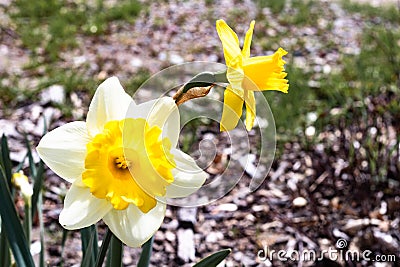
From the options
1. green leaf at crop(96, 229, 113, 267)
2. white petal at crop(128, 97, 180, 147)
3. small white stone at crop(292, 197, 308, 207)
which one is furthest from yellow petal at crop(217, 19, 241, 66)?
small white stone at crop(292, 197, 308, 207)

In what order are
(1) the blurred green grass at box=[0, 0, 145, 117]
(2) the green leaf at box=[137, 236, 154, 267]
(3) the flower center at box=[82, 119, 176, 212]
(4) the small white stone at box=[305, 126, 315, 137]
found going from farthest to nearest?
(1) the blurred green grass at box=[0, 0, 145, 117] < (4) the small white stone at box=[305, 126, 315, 137] < (2) the green leaf at box=[137, 236, 154, 267] < (3) the flower center at box=[82, 119, 176, 212]

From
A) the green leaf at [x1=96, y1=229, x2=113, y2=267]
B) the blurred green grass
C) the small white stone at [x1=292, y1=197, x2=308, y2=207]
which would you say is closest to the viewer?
the green leaf at [x1=96, y1=229, x2=113, y2=267]

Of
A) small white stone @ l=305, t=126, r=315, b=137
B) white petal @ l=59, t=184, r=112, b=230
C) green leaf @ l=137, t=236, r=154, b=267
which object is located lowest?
small white stone @ l=305, t=126, r=315, b=137

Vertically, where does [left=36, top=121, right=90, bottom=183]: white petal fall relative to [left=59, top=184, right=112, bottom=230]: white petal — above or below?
above

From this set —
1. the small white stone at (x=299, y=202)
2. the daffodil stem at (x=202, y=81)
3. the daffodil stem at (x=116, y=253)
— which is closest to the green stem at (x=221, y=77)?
the daffodil stem at (x=202, y=81)

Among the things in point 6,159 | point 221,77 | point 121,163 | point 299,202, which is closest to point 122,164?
point 121,163

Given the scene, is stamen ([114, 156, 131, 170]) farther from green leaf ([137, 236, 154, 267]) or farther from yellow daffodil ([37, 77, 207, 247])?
green leaf ([137, 236, 154, 267])

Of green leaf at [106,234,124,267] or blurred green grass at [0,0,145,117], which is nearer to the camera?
green leaf at [106,234,124,267]
